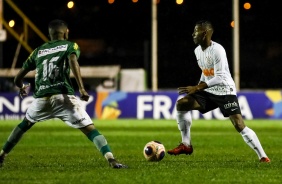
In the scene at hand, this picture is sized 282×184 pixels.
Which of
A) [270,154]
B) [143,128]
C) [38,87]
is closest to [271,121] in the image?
[143,128]

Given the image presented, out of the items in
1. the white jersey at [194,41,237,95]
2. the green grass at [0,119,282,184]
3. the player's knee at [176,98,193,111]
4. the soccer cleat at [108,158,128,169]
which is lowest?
the green grass at [0,119,282,184]

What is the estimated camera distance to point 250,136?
14141 mm

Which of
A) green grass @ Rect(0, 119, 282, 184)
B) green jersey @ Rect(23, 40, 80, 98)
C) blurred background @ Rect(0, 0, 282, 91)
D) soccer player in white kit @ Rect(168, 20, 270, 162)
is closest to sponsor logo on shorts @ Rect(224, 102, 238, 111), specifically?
soccer player in white kit @ Rect(168, 20, 270, 162)

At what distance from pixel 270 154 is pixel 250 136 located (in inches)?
90.9

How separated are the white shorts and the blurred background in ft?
104

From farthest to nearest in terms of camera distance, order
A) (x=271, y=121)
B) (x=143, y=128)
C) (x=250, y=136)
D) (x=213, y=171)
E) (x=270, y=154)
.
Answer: (x=271, y=121) → (x=143, y=128) → (x=270, y=154) → (x=250, y=136) → (x=213, y=171)

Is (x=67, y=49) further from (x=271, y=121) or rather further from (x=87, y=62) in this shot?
(x=87, y=62)

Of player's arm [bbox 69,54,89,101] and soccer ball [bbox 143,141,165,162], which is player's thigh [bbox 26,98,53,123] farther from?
soccer ball [bbox 143,141,165,162]

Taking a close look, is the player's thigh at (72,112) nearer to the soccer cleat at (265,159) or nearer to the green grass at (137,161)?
the green grass at (137,161)

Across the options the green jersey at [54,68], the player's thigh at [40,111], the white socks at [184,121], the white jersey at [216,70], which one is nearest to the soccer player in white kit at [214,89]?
the white jersey at [216,70]

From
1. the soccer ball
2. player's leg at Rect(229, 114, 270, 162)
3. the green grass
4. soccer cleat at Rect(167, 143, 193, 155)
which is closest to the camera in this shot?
the green grass

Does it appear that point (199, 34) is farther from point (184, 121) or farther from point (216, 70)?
point (184, 121)

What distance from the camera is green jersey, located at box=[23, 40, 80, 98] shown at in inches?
504

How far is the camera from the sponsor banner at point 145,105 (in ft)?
106
